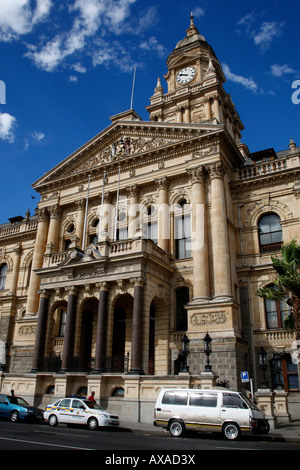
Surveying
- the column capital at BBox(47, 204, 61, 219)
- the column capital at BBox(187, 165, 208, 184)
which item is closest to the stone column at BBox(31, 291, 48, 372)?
the column capital at BBox(47, 204, 61, 219)

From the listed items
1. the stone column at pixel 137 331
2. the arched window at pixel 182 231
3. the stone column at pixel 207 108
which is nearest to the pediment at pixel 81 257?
the stone column at pixel 137 331

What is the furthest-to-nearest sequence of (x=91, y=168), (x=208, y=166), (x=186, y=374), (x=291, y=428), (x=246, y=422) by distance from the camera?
(x=91, y=168) → (x=208, y=166) → (x=186, y=374) → (x=291, y=428) → (x=246, y=422)

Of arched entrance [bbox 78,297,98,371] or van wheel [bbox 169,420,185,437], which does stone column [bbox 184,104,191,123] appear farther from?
van wheel [bbox 169,420,185,437]

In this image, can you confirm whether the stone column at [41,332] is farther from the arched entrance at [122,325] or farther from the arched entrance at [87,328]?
the arched entrance at [122,325]

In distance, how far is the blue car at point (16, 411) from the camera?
65.4 feet

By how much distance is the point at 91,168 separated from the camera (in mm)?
34938

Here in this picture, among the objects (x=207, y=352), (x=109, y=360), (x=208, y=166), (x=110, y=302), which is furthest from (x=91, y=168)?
(x=207, y=352)

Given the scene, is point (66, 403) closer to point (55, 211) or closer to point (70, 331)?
point (70, 331)

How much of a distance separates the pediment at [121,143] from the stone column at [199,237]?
353cm

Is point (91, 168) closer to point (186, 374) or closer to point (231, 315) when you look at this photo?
point (231, 315)

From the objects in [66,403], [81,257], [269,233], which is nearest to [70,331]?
[81,257]

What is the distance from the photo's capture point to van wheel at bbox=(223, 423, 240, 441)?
582 inches

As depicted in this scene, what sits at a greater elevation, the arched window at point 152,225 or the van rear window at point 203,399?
the arched window at point 152,225

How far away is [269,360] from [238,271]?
6.18m
